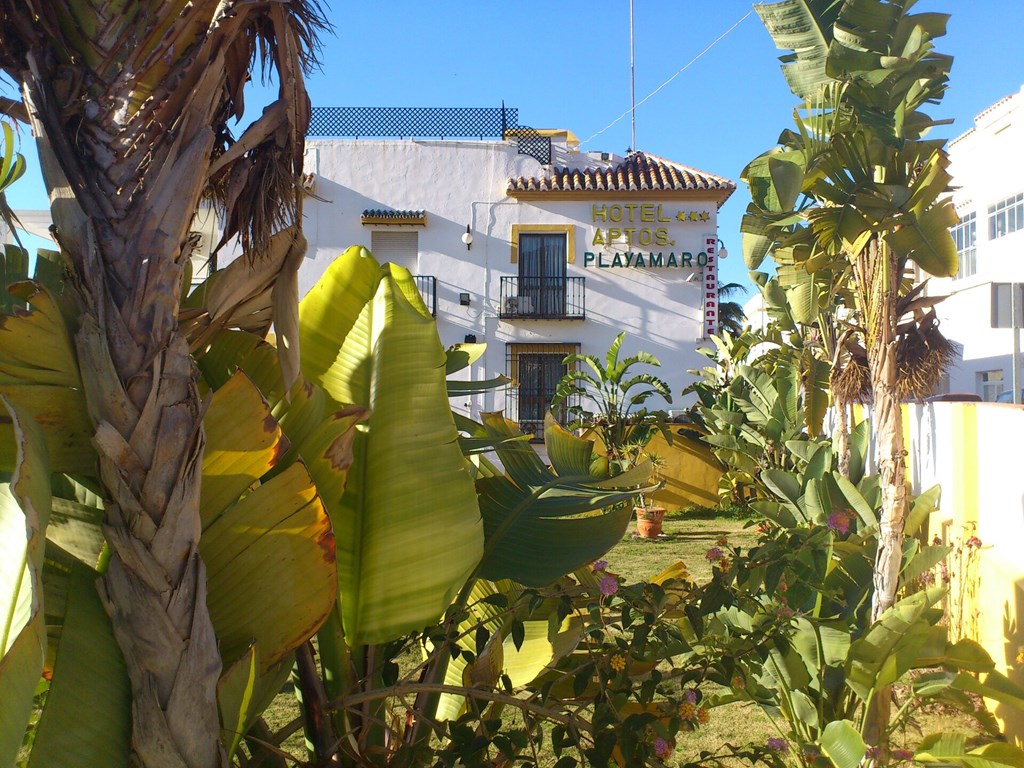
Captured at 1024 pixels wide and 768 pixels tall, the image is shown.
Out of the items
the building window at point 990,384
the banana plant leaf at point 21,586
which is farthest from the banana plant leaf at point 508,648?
the building window at point 990,384

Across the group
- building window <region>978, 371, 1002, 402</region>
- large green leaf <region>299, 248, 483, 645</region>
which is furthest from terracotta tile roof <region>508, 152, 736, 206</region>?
large green leaf <region>299, 248, 483, 645</region>

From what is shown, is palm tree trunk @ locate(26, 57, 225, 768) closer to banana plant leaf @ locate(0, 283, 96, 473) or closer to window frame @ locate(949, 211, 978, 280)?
banana plant leaf @ locate(0, 283, 96, 473)

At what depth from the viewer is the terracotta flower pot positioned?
42.1 feet

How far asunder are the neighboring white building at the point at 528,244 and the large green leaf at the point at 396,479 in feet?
56.7

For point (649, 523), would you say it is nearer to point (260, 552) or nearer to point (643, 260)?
point (643, 260)

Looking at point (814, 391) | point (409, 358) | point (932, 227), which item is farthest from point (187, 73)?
point (814, 391)

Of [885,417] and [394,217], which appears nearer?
→ [885,417]

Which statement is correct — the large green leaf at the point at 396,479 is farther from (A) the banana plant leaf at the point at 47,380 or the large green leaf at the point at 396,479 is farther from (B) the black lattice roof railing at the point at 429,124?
(B) the black lattice roof railing at the point at 429,124

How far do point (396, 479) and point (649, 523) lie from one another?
36.1ft

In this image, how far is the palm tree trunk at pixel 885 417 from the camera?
13.9 feet

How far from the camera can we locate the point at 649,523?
12.8 meters

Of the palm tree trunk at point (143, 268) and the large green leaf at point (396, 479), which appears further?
the large green leaf at point (396, 479)

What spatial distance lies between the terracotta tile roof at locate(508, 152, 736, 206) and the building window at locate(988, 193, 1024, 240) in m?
5.68

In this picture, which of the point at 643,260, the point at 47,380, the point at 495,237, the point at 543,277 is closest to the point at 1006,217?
the point at 643,260
